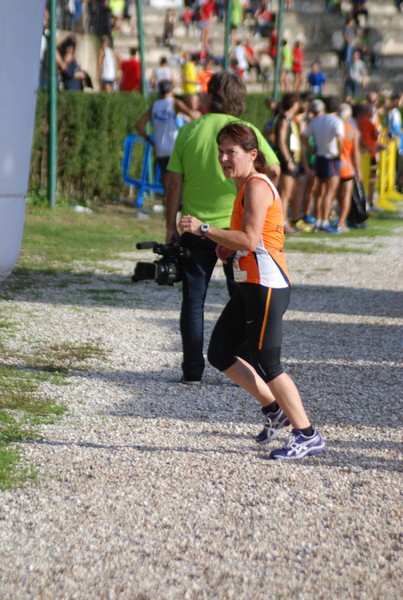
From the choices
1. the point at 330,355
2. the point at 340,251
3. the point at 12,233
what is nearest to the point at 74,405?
the point at 330,355

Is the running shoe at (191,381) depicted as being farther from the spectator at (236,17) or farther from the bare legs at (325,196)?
the spectator at (236,17)

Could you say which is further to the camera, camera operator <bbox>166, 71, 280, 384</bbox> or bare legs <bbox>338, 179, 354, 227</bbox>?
bare legs <bbox>338, 179, 354, 227</bbox>

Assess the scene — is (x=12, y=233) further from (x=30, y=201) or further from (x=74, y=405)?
(x=30, y=201)

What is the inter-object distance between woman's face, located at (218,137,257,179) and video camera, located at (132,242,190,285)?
1073 mm

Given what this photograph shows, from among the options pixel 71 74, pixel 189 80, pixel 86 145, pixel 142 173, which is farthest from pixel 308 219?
pixel 189 80

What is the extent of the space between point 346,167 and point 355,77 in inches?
685

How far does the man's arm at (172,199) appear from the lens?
6.77 m

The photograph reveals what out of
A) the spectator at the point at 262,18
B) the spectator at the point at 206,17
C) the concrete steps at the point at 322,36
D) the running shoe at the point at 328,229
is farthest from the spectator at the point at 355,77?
the running shoe at the point at 328,229

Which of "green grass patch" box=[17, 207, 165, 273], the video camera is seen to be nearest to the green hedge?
"green grass patch" box=[17, 207, 165, 273]

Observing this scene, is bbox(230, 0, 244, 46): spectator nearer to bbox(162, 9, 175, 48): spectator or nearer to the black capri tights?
bbox(162, 9, 175, 48): spectator

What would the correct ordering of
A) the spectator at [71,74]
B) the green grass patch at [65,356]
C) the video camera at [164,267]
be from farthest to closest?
the spectator at [71,74] → the green grass patch at [65,356] → the video camera at [164,267]

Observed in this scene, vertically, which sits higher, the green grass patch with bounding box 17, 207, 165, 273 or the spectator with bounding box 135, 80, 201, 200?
the spectator with bounding box 135, 80, 201, 200

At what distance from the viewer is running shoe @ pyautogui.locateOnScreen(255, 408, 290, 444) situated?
5.51 metres

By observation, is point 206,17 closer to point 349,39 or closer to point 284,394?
point 349,39
